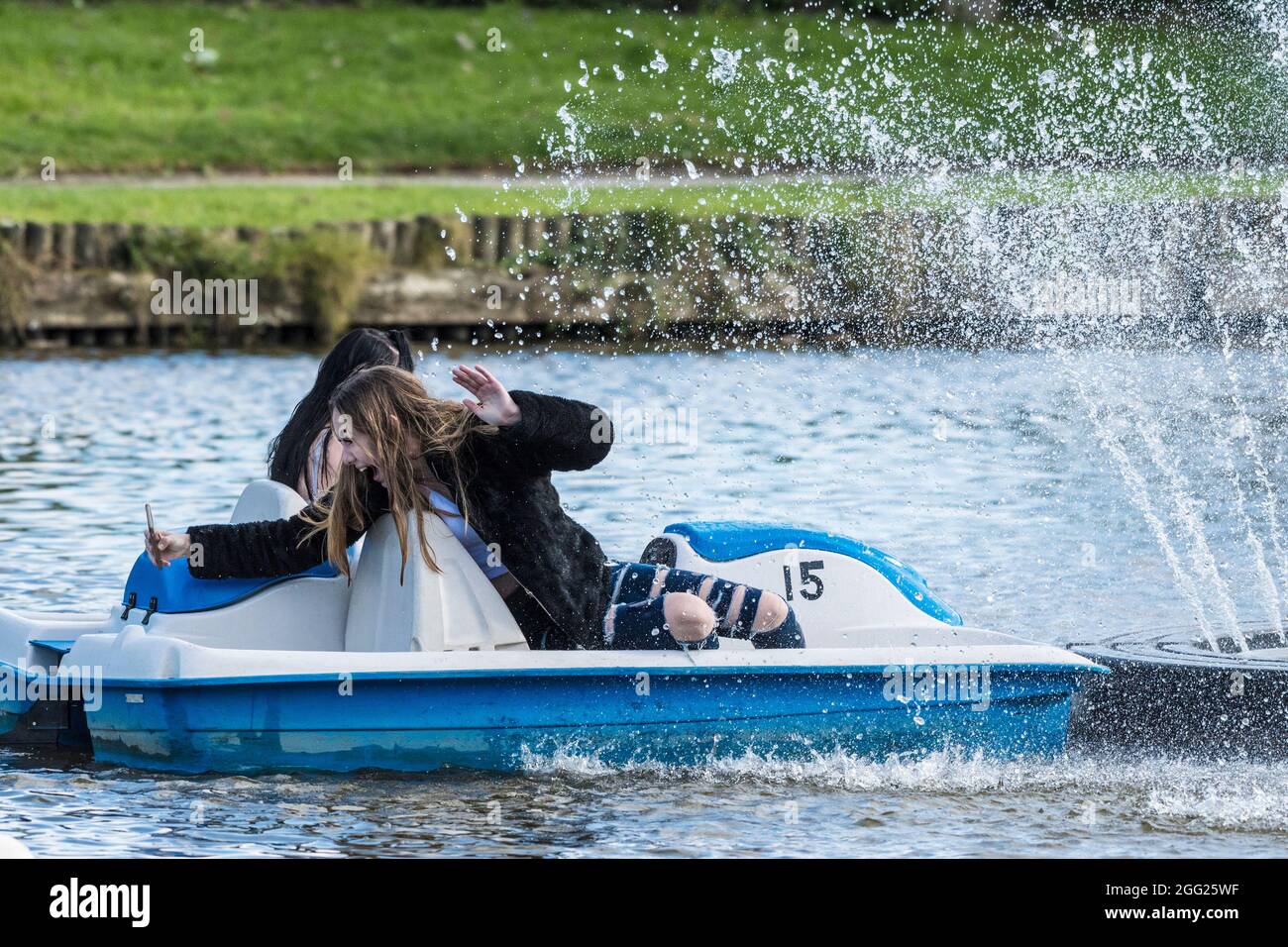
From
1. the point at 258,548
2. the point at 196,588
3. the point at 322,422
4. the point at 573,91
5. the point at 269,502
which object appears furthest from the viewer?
the point at 573,91

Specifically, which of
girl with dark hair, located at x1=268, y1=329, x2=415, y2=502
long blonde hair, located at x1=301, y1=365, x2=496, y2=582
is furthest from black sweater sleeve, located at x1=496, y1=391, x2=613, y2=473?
girl with dark hair, located at x1=268, y1=329, x2=415, y2=502

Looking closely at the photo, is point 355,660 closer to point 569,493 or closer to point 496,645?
point 496,645

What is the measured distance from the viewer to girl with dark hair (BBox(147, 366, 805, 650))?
6.33 m

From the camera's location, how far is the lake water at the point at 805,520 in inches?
252

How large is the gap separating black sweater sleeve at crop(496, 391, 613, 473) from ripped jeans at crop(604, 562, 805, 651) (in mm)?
677

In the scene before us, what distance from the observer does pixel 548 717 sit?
6719mm

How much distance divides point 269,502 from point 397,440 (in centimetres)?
72

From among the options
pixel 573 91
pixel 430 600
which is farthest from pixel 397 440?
pixel 573 91

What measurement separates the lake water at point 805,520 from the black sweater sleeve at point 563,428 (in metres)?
1.15

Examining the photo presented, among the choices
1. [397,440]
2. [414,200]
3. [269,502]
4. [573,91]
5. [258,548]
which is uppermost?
[573,91]

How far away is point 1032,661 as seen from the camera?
6793 mm

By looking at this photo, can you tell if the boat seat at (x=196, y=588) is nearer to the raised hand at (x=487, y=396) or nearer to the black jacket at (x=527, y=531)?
the black jacket at (x=527, y=531)

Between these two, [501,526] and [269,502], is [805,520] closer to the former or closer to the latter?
[269,502]
